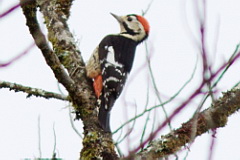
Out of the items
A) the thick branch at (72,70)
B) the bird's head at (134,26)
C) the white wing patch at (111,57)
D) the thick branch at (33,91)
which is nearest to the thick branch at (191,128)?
the thick branch at (72,70)

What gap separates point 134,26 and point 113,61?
3.19 ft

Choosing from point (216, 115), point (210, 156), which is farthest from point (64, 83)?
point (210, 156)

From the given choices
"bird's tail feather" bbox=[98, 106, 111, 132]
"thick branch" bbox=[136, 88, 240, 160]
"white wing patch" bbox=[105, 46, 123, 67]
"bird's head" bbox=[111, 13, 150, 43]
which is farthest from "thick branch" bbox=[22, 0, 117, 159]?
"bird's head" bbox=[111, 13, 150, 43]

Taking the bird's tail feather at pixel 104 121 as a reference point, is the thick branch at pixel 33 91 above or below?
above

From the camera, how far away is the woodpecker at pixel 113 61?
3.86 meters

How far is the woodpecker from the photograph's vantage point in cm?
386

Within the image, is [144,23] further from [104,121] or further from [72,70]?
[104,121]

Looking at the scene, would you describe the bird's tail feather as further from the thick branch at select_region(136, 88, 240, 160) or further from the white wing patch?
the white wing patch

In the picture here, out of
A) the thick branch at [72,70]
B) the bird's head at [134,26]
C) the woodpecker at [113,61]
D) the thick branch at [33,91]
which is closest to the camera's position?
the thick branch at [72,70]

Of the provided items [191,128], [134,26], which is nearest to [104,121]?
[191,128]

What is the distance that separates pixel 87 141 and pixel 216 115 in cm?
93

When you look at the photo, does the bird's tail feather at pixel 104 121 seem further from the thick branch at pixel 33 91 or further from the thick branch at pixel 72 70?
the thick branch at pixel 33 91

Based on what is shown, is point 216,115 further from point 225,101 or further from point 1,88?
point 1,88

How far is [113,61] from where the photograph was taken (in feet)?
15.3
